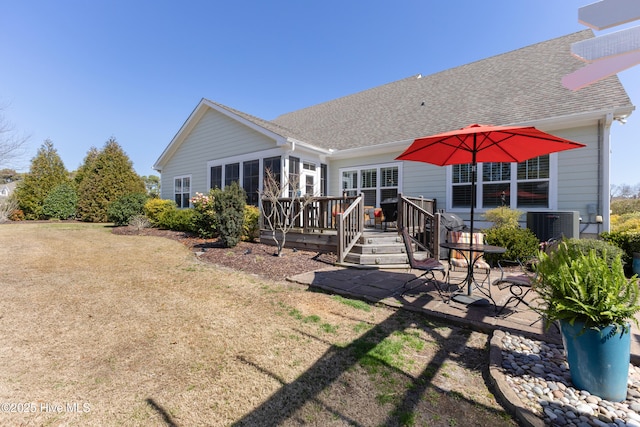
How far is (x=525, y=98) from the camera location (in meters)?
8.61

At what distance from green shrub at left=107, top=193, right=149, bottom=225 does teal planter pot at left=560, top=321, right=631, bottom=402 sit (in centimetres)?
1643

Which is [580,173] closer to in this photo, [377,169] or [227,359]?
[377,169]

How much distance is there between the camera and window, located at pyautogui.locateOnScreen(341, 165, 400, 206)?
10344mm

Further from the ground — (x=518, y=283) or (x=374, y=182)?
(x=374, y=182)

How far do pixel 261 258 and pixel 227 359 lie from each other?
4.24 meters

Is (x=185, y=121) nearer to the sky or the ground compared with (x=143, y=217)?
nearer to the sky

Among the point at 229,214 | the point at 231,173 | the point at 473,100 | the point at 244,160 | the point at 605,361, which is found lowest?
the point at 605,361

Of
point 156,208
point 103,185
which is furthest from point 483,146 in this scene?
point 103,185

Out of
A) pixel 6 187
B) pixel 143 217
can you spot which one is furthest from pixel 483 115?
pixel 6 187

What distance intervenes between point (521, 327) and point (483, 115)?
808 cm

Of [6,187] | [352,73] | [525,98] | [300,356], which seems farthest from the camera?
[6,187]

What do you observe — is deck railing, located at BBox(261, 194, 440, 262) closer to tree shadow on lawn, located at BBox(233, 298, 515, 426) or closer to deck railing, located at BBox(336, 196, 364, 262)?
deck railing, located at BBox(336, 196, 364, 262)

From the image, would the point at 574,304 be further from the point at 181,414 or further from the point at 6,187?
the point at 6,187

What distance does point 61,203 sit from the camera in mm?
18391
